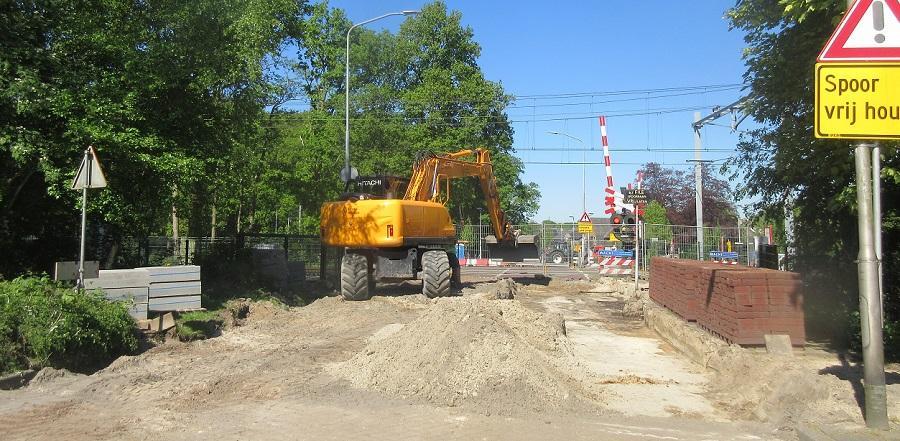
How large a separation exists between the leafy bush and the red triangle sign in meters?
9.06

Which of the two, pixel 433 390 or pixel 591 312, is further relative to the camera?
pixel 591 312

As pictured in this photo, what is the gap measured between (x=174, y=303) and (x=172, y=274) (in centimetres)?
48

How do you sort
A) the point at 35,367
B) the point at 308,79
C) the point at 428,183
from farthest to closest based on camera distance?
the point at 308,79
the point at 428,183
the point at 35,367

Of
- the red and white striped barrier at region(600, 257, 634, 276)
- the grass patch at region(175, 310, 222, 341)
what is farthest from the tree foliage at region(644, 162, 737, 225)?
the grass patch at region(175, 310, 222, 341)

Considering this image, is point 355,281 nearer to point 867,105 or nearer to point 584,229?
point 867,105

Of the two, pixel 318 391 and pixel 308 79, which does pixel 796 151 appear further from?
pixel 308 79

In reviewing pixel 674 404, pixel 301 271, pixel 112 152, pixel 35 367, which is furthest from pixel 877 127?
pixel 301 271

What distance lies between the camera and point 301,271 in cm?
2202

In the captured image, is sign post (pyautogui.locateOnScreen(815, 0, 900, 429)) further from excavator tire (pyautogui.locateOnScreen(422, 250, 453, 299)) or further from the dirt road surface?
excavator tire (pyautogui.locateOnScreen(422, 250, 453, 299))

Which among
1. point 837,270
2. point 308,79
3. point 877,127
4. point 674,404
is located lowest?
point 674,404

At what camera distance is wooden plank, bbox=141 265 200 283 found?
35.8 feet

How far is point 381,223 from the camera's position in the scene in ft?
55.6

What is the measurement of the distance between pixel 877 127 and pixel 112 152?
38.7 feet

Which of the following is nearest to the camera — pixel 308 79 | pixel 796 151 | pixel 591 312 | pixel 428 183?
pixel 796 151
